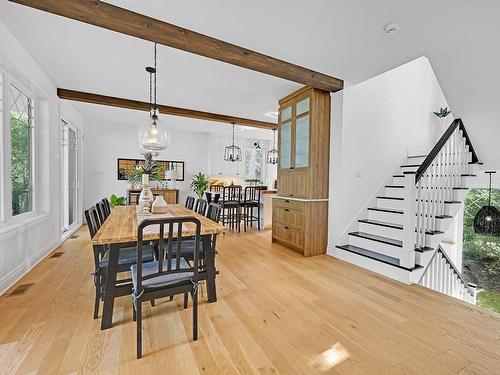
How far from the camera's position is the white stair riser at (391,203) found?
3746 millimetres

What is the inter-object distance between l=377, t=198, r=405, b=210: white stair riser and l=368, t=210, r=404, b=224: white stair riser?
0.23 m

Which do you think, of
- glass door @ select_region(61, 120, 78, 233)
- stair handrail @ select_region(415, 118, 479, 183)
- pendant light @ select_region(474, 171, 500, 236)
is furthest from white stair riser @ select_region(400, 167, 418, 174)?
glass door @ select_region(61, 120, 78, 233)

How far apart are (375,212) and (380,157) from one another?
97cm

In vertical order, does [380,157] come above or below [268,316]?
above

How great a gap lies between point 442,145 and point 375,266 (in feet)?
5.91

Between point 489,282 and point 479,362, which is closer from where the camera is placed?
point 479,362

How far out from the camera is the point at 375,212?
3.88 meters

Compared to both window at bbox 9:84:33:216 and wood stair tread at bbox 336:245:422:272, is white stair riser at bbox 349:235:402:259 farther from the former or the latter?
window at bbox 9:84:33:216

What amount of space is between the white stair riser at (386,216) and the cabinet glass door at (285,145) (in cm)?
159

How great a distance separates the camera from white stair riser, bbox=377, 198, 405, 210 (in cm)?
375

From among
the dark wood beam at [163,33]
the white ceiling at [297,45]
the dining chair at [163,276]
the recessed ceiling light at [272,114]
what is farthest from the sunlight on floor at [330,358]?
the recessed ceiling light at [272,114]

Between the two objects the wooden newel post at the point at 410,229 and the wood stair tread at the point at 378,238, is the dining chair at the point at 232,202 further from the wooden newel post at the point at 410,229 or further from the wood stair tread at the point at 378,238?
the wooden newel post at the point at 410,229

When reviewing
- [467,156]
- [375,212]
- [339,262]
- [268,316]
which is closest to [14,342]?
[268,316]

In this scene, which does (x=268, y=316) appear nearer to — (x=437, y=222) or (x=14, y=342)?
(x=14, y=342)
